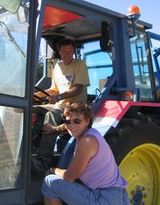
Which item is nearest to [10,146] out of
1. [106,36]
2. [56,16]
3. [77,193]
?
[77,193]

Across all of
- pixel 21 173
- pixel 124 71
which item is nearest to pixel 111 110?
pixel 124 71

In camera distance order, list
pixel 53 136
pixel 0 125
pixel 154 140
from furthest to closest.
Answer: pixel 154 140 < pixel 53 136 < pixel 0 125

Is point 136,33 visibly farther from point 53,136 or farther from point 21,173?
point 21,173

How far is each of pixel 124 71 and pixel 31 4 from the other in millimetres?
→ 1492

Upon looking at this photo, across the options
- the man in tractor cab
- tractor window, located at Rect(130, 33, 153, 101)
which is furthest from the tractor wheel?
the man in tractor cab

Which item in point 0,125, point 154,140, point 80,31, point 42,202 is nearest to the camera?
point 0,125

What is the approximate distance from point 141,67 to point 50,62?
1148 millimetres

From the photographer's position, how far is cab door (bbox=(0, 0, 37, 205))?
4113mm

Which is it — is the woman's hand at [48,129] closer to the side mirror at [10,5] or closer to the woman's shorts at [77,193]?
the woman's shorts at [77,193]

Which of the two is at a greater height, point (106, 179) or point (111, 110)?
point (111, 110)

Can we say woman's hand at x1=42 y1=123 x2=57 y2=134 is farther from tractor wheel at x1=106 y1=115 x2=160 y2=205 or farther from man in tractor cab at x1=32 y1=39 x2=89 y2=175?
tractor wheel at x1=106 y1=115 x2=160 y2=205

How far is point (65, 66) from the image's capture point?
5492 millimetres

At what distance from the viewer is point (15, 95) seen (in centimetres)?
418

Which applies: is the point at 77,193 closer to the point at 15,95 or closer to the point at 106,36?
the point at 15,95
